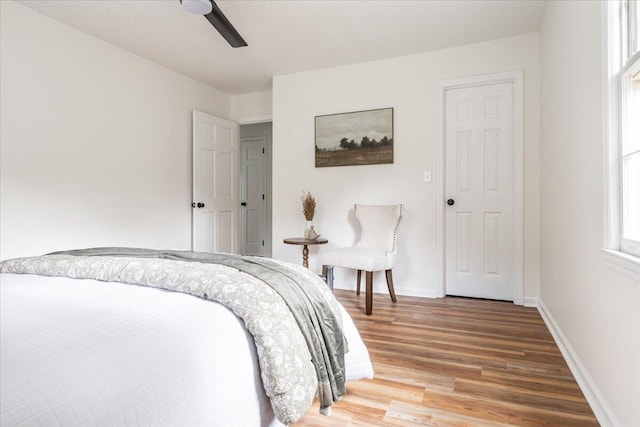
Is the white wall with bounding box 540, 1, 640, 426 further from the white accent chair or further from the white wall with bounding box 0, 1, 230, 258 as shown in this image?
the white wall with bounding box 0, 1, 230, 258

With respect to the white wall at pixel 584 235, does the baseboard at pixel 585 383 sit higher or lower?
lower

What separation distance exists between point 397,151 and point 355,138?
18.5 inches

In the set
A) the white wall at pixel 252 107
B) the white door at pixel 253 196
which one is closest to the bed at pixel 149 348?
the white wall at pixel 252 107

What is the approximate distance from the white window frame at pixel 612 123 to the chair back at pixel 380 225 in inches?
76.7

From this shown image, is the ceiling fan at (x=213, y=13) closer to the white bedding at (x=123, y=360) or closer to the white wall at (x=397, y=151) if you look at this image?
the white wall at (x=397, y=151)

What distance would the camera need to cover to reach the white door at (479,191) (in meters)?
3.30

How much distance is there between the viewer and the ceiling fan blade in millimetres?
2215

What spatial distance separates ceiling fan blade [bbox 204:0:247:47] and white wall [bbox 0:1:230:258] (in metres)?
1.54

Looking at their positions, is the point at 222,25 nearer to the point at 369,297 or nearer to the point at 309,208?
the point at 309,208

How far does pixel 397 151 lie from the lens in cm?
360

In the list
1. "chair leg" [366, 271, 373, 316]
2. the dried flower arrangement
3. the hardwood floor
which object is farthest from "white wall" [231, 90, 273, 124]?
the hardwood floor

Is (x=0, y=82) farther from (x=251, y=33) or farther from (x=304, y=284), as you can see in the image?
(x=304, y=284)

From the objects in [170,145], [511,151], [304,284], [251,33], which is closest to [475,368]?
[304,284]

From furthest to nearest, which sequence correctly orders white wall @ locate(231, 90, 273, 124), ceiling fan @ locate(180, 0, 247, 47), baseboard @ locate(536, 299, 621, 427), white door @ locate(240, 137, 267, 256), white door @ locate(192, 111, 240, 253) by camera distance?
1. white door @ locate(240, 137, 267, 256)
2. white wall @ locate(231, 90, 273, 124)
3. white door @ locate(192, 111, 240, 253)
4. ceiling fan @ locate(180, 0, 247, 47)
5. baseboard @ locate(536, 299, 621, 427)
